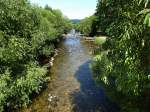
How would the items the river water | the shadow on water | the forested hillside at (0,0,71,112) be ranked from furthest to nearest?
the river water
the shadow on water
the forested hillside at (0,0,71,112)

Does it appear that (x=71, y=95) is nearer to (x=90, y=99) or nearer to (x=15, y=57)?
(x=90, y=99)

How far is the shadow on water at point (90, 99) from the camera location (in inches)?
896

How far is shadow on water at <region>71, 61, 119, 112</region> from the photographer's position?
22.8m

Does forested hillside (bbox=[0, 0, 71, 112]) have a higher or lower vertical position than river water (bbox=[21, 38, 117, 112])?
higher

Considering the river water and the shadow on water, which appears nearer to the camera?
the shadow on water

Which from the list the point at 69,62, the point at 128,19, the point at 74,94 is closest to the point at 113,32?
the point at 128,19

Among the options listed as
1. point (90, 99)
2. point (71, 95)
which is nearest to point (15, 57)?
point (71, 95)

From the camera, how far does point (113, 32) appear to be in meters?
12.5

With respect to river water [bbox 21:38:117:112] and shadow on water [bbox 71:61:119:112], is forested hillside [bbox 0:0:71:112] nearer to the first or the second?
river water [bbox 21:38:117:112]

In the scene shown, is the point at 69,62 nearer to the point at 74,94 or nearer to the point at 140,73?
the point at 74,94

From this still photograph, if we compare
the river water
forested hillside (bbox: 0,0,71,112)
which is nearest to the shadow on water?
the river water

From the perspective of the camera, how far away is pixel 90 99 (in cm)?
2528

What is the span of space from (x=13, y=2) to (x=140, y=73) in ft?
45.4

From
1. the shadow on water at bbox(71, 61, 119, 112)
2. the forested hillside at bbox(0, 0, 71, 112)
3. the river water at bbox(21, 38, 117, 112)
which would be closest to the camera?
the forested hillside at bbox(0, 0, 71, 112)
